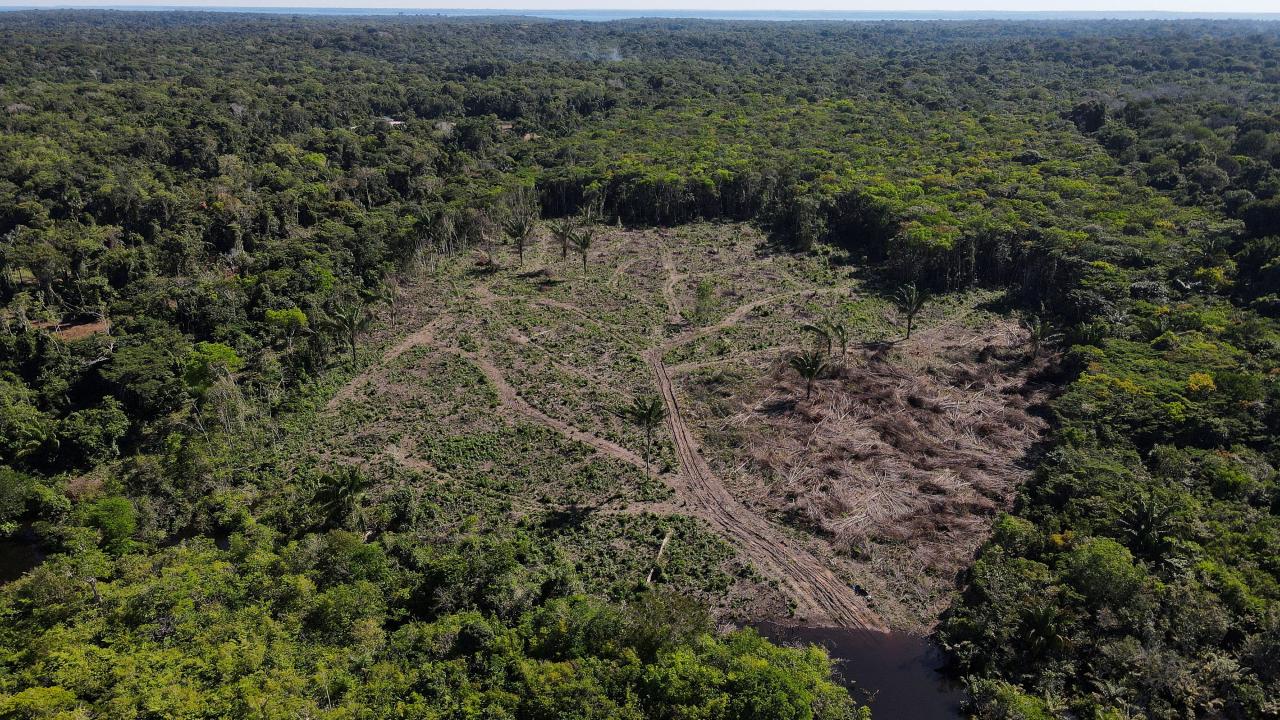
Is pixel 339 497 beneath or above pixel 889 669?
above

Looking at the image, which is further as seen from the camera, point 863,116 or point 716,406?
point 863,116

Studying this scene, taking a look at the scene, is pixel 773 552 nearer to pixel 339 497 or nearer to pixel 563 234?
pixel 339 497

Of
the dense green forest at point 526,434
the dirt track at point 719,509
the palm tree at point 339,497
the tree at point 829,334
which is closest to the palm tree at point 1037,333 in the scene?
the dense green forest at point 526,434

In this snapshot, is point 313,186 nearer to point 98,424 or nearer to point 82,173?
point 82,173

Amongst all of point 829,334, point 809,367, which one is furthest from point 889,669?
point 829,334

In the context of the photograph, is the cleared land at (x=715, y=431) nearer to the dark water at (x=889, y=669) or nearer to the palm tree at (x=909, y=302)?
the dark water at (x=889, y=669)

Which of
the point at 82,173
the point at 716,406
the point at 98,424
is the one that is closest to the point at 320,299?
the point at 98,424

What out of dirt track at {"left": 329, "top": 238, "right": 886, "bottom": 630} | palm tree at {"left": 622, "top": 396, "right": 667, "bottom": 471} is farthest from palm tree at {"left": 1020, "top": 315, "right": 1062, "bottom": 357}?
palm tree at {"left": 622, "top": 396, "right": 667, "bottom": 471}
